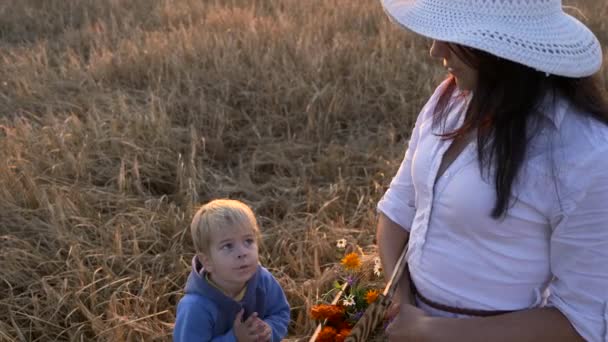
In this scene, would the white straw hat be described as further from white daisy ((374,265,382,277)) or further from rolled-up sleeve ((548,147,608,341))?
white daisy ((374,265,382,277))

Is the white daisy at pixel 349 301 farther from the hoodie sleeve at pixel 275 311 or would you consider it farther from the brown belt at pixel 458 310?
the brown belt at pixel 458 310

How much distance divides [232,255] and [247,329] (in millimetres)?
213

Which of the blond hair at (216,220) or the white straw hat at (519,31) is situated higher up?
the white straw hat at (519,31)

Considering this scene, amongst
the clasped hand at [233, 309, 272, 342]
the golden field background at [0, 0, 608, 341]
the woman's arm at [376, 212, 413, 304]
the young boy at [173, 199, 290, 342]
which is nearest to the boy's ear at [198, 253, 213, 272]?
the young boy at [173, 199, 290, 342]

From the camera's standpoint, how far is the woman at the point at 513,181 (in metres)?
1.32

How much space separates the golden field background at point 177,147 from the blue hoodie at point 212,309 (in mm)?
625

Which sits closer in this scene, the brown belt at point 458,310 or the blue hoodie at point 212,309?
the brown belt at point 458,310

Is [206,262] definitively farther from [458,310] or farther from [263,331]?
[458,310]

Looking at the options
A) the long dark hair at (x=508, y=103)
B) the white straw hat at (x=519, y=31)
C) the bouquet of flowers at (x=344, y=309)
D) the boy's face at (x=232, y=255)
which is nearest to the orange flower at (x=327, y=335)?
the bouquet of flowers at (x=344, y=309)

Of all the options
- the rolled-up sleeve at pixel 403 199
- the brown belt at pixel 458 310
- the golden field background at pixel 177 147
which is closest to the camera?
the brown belt at pixel 458 310

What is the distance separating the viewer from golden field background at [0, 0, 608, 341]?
111 inches

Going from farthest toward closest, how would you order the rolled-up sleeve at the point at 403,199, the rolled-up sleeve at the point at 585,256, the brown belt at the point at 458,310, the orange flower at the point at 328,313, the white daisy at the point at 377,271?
the white daisy at the point at 377,271
the orange flower at the point at 328,313
the rolled-up sleeve at the point at 403,199
the brown belt at the point at 458,310
the rolled-up sleeve at the point at 585,256

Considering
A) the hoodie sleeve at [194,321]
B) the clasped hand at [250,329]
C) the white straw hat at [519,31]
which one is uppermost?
the white straw hat at [519,31]

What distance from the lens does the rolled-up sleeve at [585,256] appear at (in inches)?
50.8
